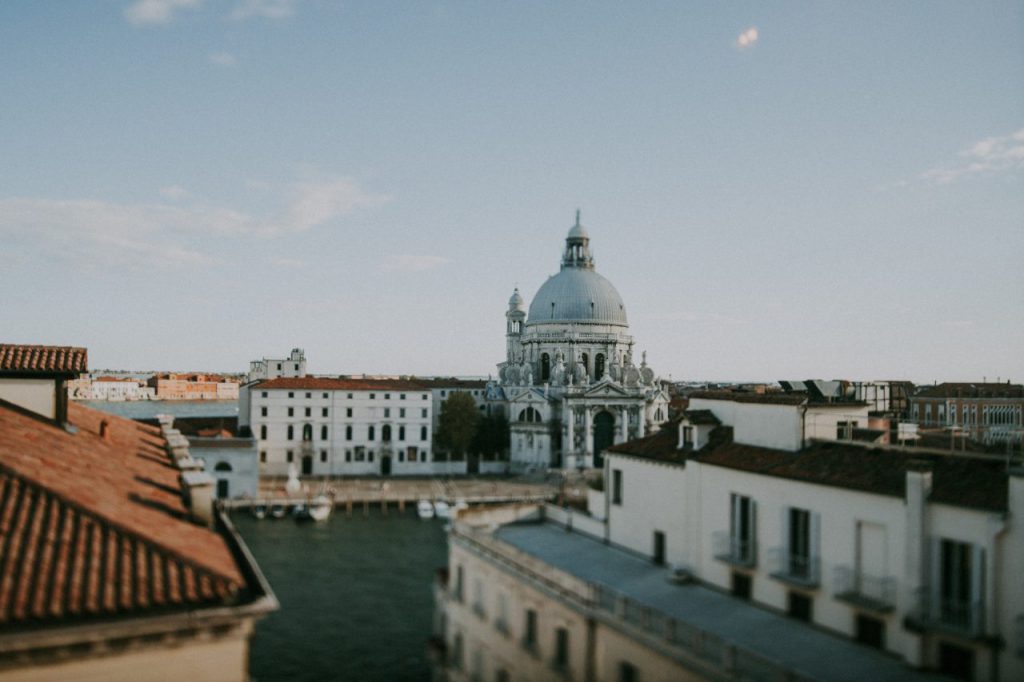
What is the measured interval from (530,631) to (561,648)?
3.43ft

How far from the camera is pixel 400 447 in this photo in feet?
206

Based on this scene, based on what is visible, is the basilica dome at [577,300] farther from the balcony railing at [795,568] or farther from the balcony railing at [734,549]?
the balcony railing at [795,568]

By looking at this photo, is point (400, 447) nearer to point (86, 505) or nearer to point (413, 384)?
point (413, 384)

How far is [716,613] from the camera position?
14.6m

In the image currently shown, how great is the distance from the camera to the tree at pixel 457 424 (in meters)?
63.6

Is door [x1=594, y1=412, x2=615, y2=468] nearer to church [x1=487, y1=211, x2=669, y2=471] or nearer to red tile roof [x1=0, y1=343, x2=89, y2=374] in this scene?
church [x1=487, y1=211, x2=669, y2=471]

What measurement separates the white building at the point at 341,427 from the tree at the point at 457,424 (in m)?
1.32

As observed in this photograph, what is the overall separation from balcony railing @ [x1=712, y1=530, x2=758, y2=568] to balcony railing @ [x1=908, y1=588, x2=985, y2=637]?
12.4 ft

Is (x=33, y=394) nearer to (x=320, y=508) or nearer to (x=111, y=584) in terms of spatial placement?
(x=111, y=584)

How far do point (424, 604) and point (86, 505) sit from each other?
20.9 metres

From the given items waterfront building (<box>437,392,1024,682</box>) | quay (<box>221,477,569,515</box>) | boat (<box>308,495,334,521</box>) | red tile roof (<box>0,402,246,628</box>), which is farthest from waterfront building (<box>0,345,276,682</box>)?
quay (<box>221,477,569,515</box>)

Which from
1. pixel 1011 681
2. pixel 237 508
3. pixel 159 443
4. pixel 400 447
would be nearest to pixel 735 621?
pixel 1011 681

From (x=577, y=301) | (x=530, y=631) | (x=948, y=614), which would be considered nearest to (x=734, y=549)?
(x=530, y=631)

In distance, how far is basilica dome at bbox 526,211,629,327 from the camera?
74812mm
